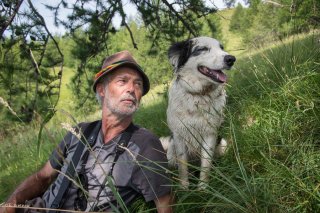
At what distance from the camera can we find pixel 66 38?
215 inches

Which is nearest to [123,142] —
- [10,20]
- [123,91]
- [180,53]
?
[123,91]

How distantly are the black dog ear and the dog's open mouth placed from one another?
0.30 m

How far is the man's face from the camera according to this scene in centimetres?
273

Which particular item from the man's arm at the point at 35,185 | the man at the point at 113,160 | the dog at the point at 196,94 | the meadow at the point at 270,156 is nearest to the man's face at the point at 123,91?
the man at the point at 113,160

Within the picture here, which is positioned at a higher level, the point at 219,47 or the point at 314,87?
the point at 219,47

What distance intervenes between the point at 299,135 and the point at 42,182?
2.15 m

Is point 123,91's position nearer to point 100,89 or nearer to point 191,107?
point 100,89

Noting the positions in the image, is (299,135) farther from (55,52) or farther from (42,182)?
(55,52)

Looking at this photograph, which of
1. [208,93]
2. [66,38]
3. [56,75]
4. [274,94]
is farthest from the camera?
[66,38]

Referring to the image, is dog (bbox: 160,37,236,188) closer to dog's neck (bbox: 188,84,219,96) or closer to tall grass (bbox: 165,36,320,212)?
dog's neck (bbox: 188,84,219,96)

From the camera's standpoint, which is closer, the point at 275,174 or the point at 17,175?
the point at 275,174

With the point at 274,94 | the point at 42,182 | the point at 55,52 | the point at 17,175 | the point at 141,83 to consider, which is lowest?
the point at 17,175

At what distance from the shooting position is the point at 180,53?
153 inches

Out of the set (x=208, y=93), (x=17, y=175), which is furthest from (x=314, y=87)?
(x=17, y=175)
